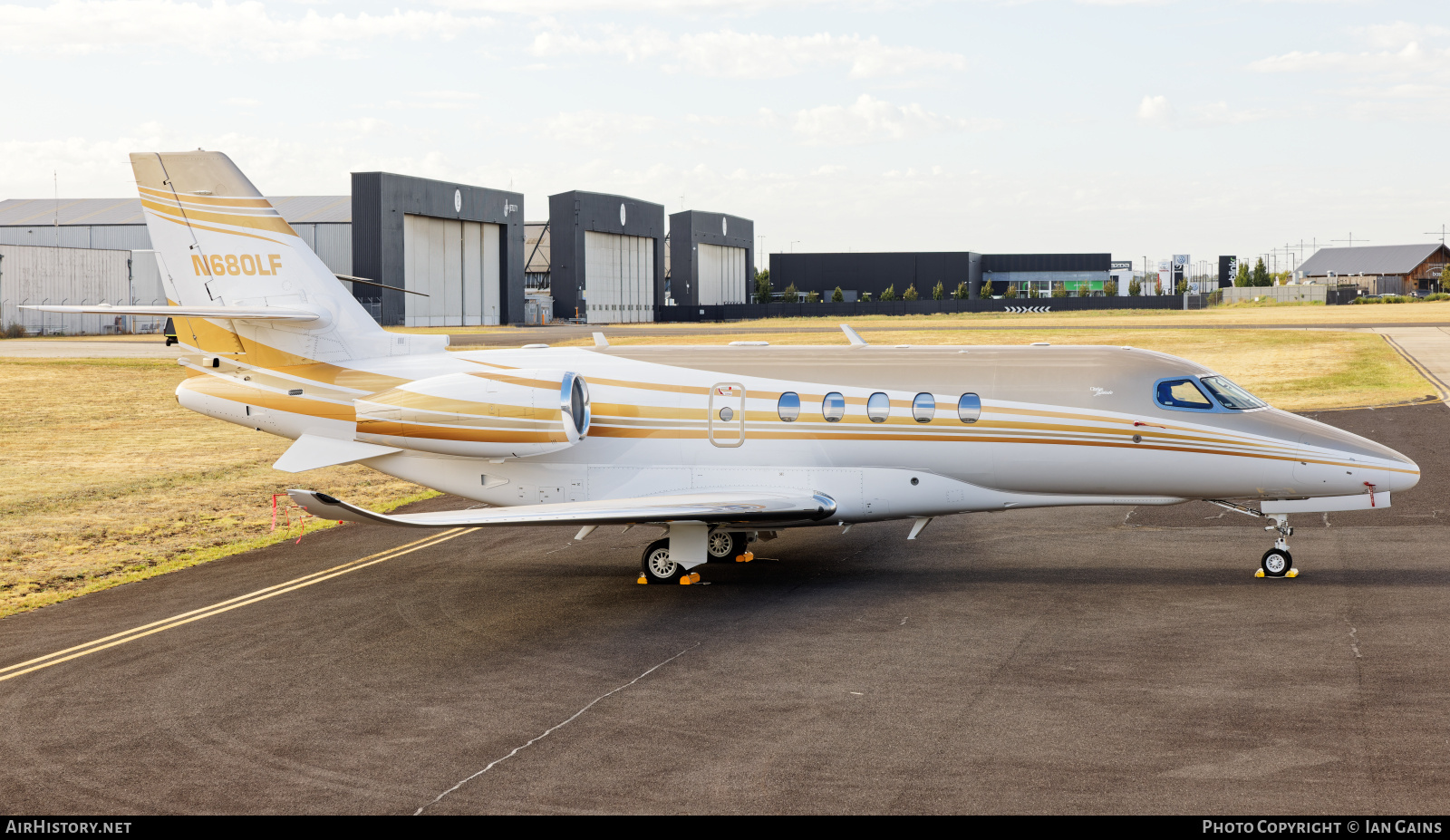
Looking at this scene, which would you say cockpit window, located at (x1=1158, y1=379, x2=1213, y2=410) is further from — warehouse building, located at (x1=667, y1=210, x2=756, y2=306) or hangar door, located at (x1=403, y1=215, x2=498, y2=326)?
warehouse building, located at (x1=667, y1=210, x2=756, y2=306)

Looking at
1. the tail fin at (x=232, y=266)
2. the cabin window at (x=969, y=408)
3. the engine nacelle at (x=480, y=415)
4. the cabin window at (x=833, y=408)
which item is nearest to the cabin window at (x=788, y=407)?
the cabin window at (x=833, y=408)

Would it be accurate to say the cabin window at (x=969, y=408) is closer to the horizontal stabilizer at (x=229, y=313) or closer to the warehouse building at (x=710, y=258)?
the horizontal stabilizer at (x=229, y=313)

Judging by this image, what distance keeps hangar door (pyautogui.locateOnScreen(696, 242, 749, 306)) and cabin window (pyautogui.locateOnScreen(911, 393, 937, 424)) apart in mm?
105716

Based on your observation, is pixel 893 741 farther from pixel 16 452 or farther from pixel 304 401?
pixel 16 452

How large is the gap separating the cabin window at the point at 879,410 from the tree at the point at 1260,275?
196728 millimetres

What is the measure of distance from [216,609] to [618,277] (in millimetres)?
92774

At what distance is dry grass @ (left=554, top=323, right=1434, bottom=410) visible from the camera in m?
41.8

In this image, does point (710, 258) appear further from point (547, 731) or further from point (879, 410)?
point (547, 731)

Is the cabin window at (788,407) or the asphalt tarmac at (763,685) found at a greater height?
the cabin window at (788,407)

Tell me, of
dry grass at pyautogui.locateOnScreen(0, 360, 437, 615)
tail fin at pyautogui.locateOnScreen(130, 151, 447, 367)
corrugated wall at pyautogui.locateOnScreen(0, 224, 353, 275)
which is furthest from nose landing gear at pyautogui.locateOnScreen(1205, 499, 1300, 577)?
corrugated wall at pyautogui.locateOnScreen(0, 224, 353, 275)

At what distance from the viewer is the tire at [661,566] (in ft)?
53.6

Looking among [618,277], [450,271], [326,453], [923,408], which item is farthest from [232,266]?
[618,277]

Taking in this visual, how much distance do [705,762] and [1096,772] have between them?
10.1ft

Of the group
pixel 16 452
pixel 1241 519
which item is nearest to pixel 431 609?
pixel 1241 519
